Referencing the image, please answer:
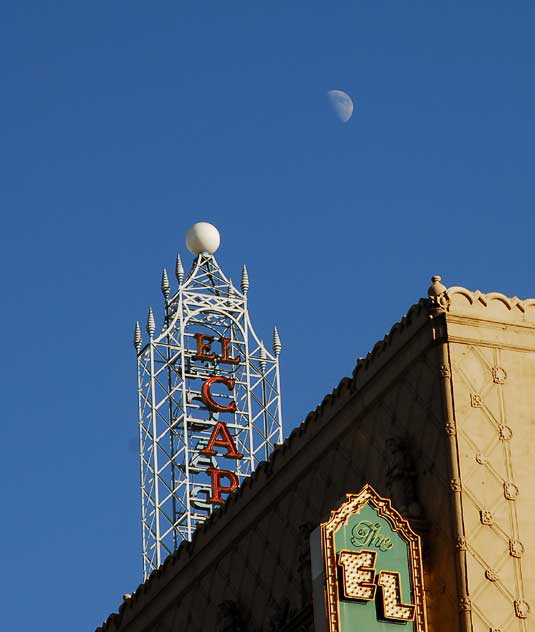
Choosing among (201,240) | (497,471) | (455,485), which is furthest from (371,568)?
(201,240)

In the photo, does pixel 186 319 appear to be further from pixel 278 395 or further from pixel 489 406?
pixel 489 406

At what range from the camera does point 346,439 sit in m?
48.7

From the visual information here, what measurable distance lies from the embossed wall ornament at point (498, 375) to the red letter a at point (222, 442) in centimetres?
4232

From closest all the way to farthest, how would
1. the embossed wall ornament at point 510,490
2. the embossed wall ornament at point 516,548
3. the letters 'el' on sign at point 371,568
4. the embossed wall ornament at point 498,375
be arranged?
the letters 'el' on sign at point 371,568, the embossed wall ornament at point 516,548, the embossed wall ornament at point 510,490, the embossed wall ornament at point 498,375

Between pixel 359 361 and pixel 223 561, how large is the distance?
26.3 feet

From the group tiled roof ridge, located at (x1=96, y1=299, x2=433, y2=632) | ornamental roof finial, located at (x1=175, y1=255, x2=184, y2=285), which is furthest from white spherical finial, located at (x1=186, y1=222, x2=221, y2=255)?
tiled roof ridge, located at (x1=96, y1=299, x2=433, y2=632)

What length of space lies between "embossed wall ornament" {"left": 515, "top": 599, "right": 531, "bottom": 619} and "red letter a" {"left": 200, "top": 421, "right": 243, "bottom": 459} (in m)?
44.5

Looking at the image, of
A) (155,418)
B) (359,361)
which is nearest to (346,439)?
(359,361)

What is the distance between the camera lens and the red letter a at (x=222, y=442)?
289 feet

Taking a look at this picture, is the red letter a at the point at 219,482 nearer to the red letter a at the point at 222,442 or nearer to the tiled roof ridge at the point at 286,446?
the red letter a at the point at 222,442

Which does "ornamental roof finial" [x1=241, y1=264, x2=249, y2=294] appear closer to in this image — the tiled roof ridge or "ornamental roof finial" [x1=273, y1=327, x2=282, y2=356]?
"ornamental roof finial" [x1=273, y1=327, x2=282, y2=356]

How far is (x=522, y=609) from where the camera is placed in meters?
43.8

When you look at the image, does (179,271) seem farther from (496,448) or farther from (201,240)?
(496,448)

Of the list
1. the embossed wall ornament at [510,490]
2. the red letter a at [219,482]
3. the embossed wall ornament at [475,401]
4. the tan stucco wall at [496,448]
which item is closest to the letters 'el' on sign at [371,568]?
the tan stucco wall at [496,448]
